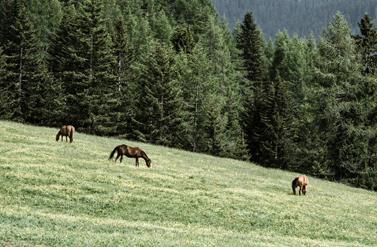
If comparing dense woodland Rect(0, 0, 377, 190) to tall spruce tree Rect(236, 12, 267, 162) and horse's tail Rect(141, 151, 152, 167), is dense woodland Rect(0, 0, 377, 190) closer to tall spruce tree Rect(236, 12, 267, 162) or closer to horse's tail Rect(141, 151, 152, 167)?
tall spruce tree Rect(236, 12, 267, 162)

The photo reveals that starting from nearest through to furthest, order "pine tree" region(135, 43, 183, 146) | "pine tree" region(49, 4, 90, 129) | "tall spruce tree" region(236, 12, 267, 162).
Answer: "pine tree" region(49, 4, 90, 129), "pine tree" region(135, 43, 183, 146), "tall spruce tree" region(236, 12, 267, 162)

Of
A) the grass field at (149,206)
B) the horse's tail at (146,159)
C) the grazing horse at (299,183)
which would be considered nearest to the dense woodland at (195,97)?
the grass field at (149,206)

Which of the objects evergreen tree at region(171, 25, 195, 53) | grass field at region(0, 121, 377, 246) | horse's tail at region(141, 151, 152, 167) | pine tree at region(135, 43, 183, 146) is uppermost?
evergreen tree at region(171, 25, 195, 53)

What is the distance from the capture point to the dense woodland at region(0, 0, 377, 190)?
6794cm

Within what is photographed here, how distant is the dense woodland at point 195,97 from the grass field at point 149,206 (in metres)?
24.1

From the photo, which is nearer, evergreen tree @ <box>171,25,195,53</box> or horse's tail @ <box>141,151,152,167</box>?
horse's tail @ <box>141,151,152,167</box>

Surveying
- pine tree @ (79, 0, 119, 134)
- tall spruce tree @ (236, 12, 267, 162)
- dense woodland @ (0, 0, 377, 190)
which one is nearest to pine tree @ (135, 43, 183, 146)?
dense woodland @ (0, 0, 377, 190)

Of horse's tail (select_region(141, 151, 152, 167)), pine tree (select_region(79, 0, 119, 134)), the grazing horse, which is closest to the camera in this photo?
the grazing horse

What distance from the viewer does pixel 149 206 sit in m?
30.2

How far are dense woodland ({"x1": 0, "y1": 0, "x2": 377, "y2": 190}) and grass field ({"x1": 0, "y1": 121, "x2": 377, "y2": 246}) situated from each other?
950 inches

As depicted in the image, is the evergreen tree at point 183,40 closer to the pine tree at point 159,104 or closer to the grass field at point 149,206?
the pine tree at point 159,104

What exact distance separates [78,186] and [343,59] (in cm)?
4539

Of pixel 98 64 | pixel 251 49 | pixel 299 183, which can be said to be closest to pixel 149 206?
pixel 299 183

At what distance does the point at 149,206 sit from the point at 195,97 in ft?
175
